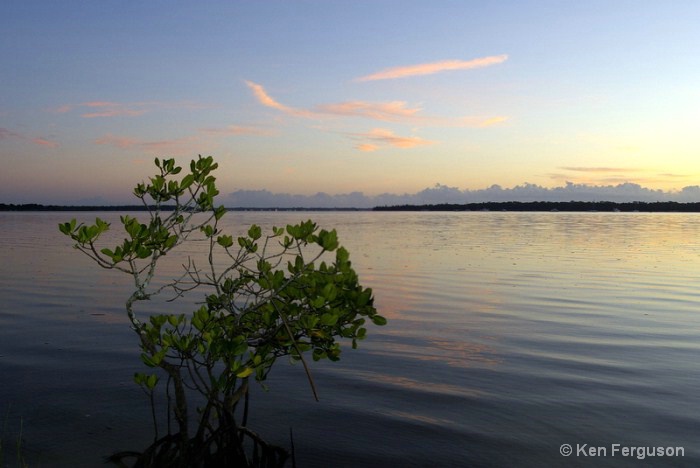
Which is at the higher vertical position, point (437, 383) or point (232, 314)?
point (232, 314)

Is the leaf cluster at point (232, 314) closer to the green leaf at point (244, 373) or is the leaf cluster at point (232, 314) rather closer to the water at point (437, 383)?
the green leaf at point (244, 373)

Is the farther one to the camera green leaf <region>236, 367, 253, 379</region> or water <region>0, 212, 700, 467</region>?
water <region>0, 212, 700, 467</region>

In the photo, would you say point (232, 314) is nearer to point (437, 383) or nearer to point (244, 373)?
point (244, 373)

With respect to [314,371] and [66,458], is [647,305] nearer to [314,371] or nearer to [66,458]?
[314,371]

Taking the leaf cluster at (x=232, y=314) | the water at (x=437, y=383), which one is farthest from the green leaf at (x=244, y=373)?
the water at (x=437, y=383)

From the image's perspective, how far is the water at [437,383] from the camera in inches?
275

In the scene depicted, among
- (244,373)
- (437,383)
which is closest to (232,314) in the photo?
(244,373)

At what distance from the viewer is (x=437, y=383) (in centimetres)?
925

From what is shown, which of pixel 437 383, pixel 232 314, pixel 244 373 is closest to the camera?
pixel 244 373

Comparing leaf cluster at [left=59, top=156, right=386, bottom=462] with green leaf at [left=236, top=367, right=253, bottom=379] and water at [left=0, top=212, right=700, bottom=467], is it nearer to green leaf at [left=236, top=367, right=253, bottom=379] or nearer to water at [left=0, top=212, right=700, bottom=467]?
green leaf at [left=236, top=367, right=253, bottom=379]

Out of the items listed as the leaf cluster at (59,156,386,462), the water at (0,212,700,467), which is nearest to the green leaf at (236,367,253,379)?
the leaf cluster at (59,156,386,462)

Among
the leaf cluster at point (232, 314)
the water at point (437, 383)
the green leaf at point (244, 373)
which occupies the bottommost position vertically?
the water at point (437, 383)

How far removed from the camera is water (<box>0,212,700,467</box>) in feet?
22.9

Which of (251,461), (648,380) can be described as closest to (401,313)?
(648,380)
